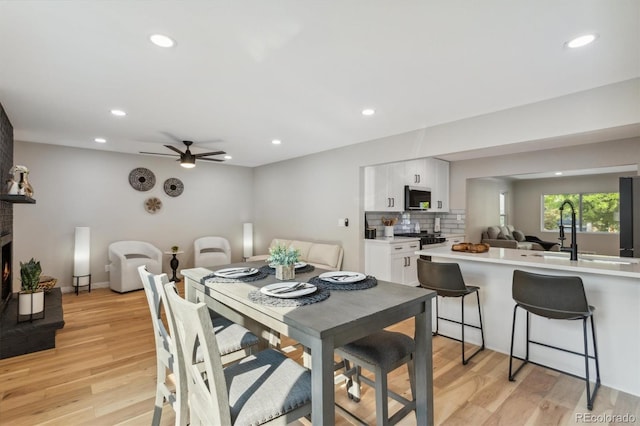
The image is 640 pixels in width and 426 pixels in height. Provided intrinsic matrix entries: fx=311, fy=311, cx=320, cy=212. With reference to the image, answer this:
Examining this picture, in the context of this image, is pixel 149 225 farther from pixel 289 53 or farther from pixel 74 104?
pixel 289 53

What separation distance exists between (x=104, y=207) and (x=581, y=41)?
6.54 meters

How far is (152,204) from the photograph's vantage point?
5.95 metres

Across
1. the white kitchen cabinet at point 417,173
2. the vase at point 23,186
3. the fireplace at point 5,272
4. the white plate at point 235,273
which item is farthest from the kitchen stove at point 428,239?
the fireplace at point 5,272

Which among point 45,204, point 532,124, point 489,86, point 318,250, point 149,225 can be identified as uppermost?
point 489,86

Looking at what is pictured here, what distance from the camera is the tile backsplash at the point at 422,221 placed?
5.70 metres

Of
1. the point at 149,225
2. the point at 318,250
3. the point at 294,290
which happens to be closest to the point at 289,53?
the point at 294,290

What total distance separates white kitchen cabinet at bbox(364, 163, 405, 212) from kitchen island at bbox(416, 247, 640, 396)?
199 centimetres

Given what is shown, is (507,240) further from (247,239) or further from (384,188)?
(247,239)

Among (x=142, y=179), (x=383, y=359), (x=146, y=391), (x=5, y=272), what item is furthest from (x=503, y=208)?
(x=5, y=272)

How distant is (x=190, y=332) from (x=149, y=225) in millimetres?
5338

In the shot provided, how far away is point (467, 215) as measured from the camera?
6.30 m

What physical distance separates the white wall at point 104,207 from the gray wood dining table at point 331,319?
14.7 feet

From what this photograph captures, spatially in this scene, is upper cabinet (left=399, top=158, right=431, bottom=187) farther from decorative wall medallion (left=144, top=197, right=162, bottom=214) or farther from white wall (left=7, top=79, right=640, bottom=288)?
decorative wall medallion (left=144, top=197, right=162, bottom=214)

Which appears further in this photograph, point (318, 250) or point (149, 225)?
point (149, 225)
